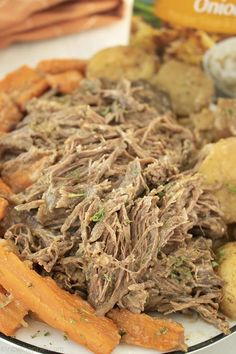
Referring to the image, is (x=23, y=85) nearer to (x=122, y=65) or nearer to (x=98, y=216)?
(x=122, y=65)

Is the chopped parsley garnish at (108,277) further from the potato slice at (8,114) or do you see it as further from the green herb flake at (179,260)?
the potato slice at (8,114)

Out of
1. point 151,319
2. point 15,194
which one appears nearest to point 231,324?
point 151,319

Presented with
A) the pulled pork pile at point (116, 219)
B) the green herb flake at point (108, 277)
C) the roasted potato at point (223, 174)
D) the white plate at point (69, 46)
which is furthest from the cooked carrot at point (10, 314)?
the white plate at point (69, 46)

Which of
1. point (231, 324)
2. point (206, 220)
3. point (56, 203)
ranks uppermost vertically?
point (56, 203)

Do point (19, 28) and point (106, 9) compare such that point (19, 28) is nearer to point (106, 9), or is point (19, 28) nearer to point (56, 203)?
point (106, 9)

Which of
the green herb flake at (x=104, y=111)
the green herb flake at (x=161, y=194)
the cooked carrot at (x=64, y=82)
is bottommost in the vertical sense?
the green herb flake at (x=161, y=194)

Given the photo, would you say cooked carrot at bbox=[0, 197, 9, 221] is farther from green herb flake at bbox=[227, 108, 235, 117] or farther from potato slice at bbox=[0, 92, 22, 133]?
green herb flake at bbox=[227, 108, 235, 117]

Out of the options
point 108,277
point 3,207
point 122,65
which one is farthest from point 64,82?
point 108,277
